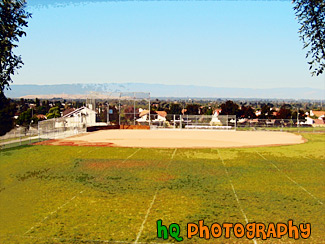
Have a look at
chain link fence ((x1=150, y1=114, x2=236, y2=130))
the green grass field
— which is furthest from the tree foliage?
chain link fence ((x1=150, y1=114, x2=236, y2=130))

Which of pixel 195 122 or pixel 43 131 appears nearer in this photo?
pixel 43 131

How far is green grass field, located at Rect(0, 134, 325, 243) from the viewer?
39.1 feet

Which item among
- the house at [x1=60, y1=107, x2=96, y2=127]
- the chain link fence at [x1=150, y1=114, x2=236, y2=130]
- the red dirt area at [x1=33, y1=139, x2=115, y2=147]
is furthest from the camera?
the chain link fence at [x1=150, y1=114, x2=236, y2=130]

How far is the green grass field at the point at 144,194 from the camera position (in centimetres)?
1192

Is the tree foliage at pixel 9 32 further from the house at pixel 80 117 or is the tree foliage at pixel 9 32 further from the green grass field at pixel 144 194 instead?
the house at pixel 80 117

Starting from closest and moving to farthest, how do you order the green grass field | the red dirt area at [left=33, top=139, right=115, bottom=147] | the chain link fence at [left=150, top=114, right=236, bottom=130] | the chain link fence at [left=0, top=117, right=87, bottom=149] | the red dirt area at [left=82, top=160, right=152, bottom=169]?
the green grass field, the red dirt area at [left=82, top=160, right=152, bottom=169], the red dirt area at [left=33, top=139, right=115, bottom=147], the chain link fence at [left=0, top=117, right=87, bottom=149], the chain link fence at [left=150, top=114, right=236, bottom=130]

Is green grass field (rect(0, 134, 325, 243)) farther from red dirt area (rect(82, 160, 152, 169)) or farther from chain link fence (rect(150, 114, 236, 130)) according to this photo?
chain link fence (rect(150, 114, 236, 130))

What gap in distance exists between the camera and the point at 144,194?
643 inches

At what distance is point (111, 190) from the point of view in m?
17.1

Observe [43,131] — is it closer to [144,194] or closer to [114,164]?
[114,164]

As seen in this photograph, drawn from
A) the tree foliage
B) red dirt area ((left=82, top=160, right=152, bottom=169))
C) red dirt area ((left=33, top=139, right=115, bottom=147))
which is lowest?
red dirt area ((left=33, top=139, right=115, bottom=147))

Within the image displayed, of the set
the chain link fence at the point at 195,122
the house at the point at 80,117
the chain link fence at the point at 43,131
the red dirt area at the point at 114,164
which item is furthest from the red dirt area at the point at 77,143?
the chain link fence at the point at 195,122

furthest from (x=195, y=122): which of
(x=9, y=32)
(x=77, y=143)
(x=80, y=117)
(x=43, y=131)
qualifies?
(x=9, y=32)

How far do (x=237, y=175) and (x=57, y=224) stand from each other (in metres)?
11.0
